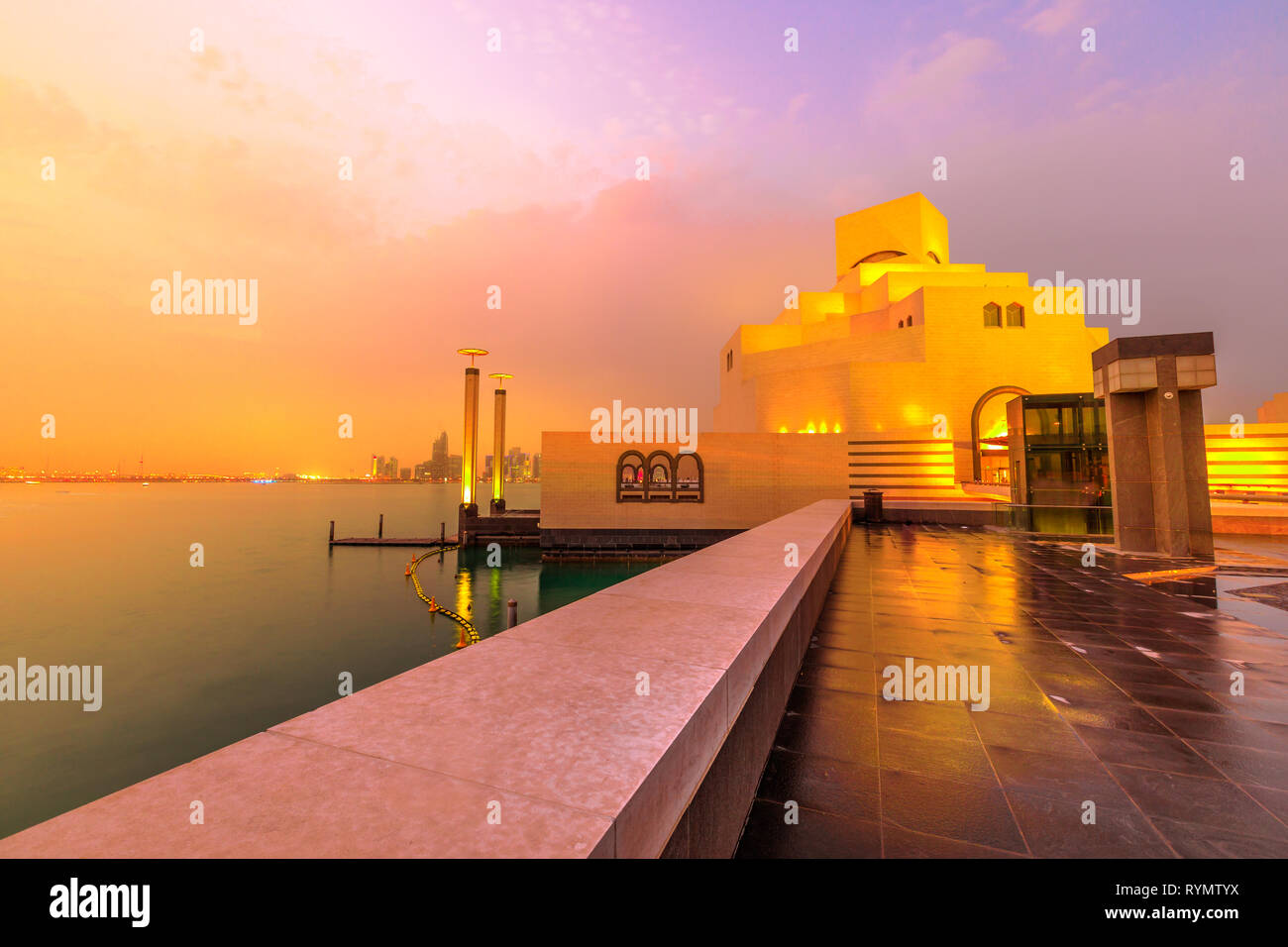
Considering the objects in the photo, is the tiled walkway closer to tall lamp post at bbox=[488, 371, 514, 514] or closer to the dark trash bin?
the dark trash bin

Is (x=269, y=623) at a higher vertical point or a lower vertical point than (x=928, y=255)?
lower

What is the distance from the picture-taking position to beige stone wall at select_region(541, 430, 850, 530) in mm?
28047

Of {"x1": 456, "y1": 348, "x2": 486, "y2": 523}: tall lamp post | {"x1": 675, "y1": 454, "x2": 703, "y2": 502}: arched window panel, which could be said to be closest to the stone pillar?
{"x1": 675, "y1": 454, "x2": 703, "y2": 502}: arched window panel

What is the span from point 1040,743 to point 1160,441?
1026cm

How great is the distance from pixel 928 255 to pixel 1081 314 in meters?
13.4

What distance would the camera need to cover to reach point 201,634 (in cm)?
1948

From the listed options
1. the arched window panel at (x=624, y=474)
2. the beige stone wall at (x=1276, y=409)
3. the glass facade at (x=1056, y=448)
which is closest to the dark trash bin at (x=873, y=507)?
the glass facade at (x=1056, y=448)

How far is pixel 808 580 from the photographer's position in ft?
15.7

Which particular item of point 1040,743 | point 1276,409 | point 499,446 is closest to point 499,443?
point 499,446
